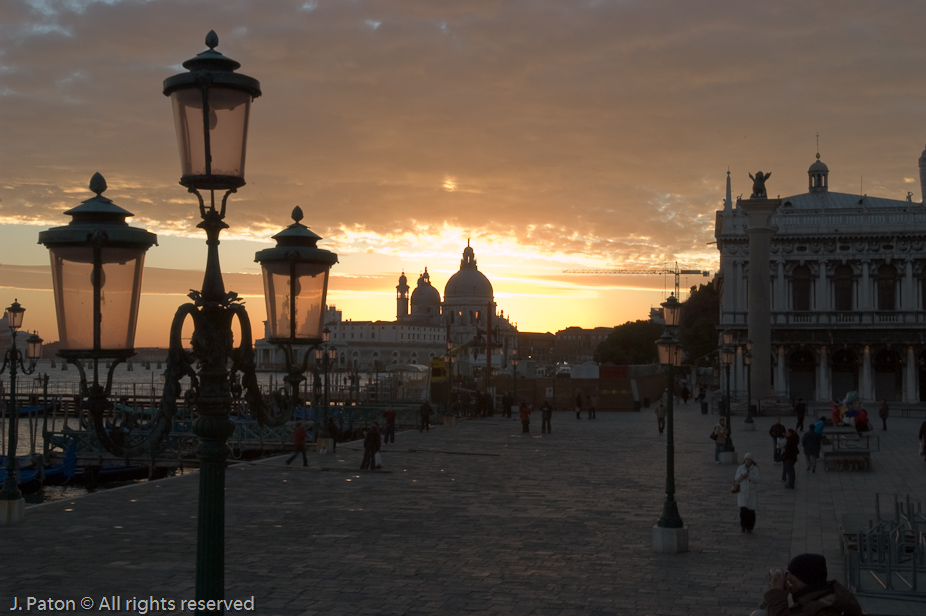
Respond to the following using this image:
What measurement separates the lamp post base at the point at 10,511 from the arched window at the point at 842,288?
5022 cm

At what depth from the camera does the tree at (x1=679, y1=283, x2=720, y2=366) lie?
83000 millimetres

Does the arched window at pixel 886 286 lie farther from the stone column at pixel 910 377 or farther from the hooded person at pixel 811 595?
the hooded person at pixel 811 595

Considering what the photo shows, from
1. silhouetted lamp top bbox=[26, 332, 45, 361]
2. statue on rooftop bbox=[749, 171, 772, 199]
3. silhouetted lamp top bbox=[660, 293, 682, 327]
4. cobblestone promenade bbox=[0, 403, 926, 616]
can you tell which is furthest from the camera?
Answer: statue on rooftop bbox=[749, 171, 772, 199]

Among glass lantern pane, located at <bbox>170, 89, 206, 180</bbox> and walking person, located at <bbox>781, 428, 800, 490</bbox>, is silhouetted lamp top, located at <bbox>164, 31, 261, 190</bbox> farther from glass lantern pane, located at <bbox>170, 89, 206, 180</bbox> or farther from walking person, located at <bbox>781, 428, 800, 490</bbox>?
walking person, located at <bbox>781, 428, 800, 490</bbox>

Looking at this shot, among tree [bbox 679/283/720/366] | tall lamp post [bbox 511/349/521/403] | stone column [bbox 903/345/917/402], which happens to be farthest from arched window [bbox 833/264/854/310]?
tall lamp post [bbox 511/349/521/403]

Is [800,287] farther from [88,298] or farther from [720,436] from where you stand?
[88,298]

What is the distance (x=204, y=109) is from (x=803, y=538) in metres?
11.4

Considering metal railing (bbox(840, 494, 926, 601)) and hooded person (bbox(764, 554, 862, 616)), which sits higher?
hooded person (bbox(764, 554, 862, 616))

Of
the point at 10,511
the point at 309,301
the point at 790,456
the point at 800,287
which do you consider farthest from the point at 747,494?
the point at 800,287

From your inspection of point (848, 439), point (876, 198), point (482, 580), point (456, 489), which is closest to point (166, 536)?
point (482, 580)

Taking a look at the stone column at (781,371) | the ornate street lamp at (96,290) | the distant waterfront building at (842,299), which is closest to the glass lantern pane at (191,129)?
the ornate street lamp at (96,290)

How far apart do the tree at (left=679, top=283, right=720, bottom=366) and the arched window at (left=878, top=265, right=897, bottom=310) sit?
60.8 feet

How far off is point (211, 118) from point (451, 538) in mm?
9439

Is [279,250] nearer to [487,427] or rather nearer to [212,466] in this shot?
[212,466]
